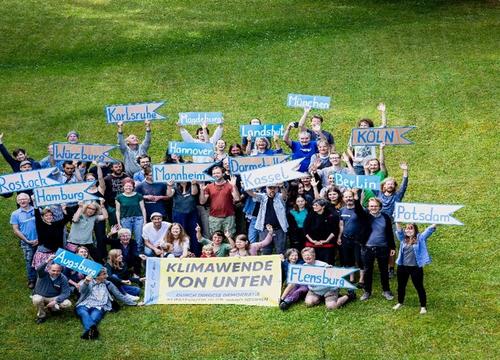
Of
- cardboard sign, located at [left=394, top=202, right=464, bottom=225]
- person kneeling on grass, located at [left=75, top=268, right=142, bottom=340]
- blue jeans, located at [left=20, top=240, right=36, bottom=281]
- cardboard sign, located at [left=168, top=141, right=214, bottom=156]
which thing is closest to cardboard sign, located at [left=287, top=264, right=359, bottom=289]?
cardboard sign, located at [left=394, top=202, right=464, bottom=225]

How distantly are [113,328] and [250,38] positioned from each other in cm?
1776

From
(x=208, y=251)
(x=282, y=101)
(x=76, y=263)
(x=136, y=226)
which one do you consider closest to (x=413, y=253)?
(x=208, y=251)

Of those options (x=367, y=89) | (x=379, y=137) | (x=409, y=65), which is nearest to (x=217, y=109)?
(x=367, y=89)

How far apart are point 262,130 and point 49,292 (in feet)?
17.9

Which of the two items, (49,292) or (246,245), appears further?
(246,245)

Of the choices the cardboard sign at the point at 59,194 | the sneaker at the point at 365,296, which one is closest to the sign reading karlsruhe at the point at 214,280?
the sneaker at the point at 365,296

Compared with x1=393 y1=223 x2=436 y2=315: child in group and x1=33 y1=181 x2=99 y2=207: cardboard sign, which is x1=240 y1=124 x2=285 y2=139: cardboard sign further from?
x1=393 y1=223 x2=436 y2=315: child in group

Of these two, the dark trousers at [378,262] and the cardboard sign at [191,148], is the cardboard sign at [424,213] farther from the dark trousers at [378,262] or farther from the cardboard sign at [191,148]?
the cardboard sign at [191,148]

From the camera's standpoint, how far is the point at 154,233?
18969mm

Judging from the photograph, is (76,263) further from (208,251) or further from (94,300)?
(208,251)

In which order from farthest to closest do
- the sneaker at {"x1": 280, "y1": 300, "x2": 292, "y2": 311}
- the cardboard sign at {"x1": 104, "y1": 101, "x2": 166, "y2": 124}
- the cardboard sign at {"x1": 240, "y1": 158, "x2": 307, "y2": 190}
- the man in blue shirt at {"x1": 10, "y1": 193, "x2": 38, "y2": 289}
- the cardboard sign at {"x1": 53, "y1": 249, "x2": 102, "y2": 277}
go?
the cardboard sign at {"x1": 104, "y1": 101, "x2": 166, "y2": 124} → the man in blue shirt at {"x1": 10, "y1": 193, "x2": 38, "y2": 289} → the cardboard sign at {"x1": 240, "y1": 158, "x2": 307, "y2": 190} → the sneaker at {"x1": 280, "y1": 300, "x2": 292, "y2": 311} → the cardboard sign at {"x1": 53, "y1": 249, "x2": 102, "y2": 277}

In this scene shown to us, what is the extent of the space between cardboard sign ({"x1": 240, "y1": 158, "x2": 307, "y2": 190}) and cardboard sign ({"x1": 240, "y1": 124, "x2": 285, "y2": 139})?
6.79 ft

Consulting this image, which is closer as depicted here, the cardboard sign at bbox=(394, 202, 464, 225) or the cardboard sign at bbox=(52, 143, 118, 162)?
Answer: the cardboard sign at bbox=(394, 202, 464, 225)

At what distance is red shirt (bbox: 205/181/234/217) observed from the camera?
19.2 metres
